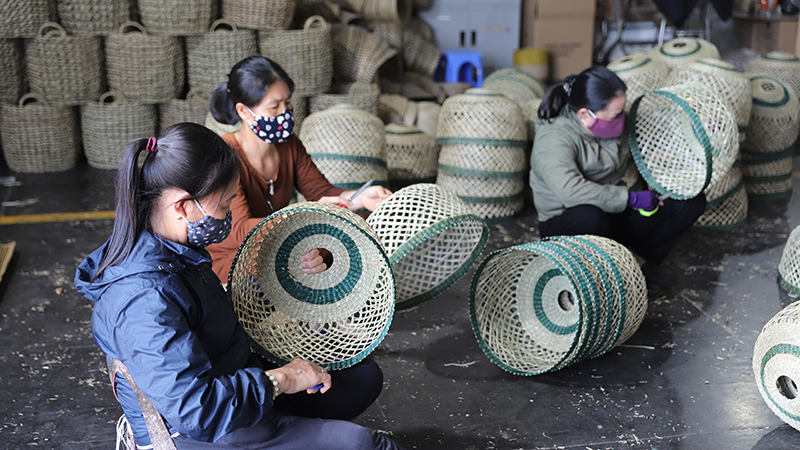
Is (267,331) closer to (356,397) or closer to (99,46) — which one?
(356,397)

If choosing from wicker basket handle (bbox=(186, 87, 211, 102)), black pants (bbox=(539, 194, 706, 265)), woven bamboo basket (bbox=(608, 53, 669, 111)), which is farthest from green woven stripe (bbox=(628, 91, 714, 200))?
wicker basket handle (bbox=(186, 87, 211, 102))

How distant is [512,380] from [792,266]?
1583 millimetres

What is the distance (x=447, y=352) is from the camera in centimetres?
278

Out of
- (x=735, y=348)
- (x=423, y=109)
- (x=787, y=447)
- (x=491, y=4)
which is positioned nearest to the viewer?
(x=787, y=447)

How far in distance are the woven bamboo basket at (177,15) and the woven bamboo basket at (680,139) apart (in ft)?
11.6

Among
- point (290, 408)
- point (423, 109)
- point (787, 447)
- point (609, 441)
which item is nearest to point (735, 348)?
point (787, 447)

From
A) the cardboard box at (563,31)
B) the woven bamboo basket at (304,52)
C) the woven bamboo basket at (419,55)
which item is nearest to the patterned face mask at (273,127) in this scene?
the woven bamboo basket at (304,52)

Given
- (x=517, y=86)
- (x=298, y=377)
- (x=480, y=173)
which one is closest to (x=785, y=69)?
(x=517, y=86)

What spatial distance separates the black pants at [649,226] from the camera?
325 centimetres

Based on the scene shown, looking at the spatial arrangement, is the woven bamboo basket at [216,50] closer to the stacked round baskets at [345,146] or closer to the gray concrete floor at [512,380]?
the stacked round baskets at [345,146]

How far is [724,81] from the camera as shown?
406 centimetres

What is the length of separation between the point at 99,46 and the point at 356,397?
474 centimetres

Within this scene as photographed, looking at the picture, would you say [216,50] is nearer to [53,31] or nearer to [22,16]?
[53,31]

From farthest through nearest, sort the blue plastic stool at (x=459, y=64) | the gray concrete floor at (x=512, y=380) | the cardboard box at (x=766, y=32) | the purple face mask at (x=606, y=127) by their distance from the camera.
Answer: the cardboard box at (x=766, y=32)
the blue plastic stool at (x=459, y=64)
the purple face mask at (x=606, y=127)
the gray concrete floor at (x=512, y=380)
